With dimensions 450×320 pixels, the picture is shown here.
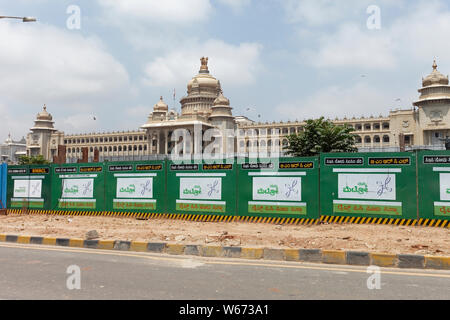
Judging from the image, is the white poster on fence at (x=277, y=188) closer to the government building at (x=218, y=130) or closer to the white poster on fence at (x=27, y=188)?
the white poster on fence at (x=27, y=188)

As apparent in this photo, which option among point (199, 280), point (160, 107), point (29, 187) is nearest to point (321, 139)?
point (29, 187)

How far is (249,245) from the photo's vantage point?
806 cm

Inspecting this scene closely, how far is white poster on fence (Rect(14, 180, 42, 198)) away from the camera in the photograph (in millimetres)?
15016

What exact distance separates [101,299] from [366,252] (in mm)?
4664

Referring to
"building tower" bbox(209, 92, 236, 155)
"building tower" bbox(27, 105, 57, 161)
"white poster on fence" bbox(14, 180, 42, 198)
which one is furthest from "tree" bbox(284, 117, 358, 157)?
"building tower" bbox(27, 105, 57, 161)

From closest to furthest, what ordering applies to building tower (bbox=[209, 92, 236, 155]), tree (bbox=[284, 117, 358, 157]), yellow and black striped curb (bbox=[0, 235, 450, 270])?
yellow and black striped curb (bbox=[0, 235, 450, 270]) < tree (bbox=[284, 117, 358, 157]) < building tower (bbox=[209, 92, 236, 155])

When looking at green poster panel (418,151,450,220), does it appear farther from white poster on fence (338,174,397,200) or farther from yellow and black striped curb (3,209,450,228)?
white poster on fence (338,174,397,200)

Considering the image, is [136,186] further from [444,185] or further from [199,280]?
[444,185]

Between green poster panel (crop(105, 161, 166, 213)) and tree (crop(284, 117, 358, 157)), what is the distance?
62.5 feet

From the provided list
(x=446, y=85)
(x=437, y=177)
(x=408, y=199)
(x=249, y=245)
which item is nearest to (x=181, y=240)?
(x=249, y=245)

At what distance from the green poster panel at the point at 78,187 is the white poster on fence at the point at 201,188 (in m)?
3.34

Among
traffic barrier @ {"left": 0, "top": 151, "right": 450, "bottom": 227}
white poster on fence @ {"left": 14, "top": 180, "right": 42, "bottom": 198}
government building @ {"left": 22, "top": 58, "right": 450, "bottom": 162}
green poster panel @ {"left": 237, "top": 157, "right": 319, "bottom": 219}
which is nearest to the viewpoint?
traffic barrier @ {"left": 0, "top": 151, "right": 450, "bottom": 227}

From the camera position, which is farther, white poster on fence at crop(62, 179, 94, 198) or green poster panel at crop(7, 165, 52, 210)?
green poster panel at crop(7, 165, 52, 210)

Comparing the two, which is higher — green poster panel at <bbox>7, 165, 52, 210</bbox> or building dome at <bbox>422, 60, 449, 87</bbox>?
building dome at <bbox>422, 60, 449, 87</bbox>
